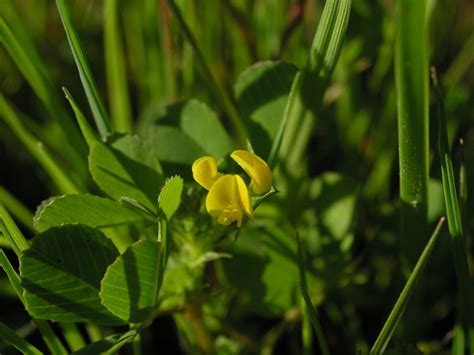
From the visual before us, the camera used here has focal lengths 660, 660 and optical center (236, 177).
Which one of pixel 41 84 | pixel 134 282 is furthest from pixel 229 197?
pixel 41 84

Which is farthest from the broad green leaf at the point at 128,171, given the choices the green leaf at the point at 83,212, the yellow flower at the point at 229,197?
the yellow flower at the point at 229,197

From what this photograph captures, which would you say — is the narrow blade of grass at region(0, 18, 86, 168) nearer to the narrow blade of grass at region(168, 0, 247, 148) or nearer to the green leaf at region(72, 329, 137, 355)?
the narrow blade of grass at region(168, 0, 247, 148)

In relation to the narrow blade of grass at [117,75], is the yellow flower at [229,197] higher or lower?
lower

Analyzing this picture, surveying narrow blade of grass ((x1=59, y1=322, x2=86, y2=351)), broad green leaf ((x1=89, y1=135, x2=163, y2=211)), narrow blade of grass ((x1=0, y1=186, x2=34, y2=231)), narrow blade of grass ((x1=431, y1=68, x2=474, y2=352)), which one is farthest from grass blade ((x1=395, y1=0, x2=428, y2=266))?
narrow blade of grass ((x1=0, y1=186, x2=34, y2=231))

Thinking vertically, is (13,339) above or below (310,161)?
above

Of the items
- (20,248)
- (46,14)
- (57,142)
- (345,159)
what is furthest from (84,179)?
(46,14)

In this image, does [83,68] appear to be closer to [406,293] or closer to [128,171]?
[128,171]

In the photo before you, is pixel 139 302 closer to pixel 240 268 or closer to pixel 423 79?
pixel 240 268

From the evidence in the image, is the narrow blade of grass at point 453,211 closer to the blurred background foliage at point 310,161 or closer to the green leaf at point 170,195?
the blurred background foliage at point 310,161
